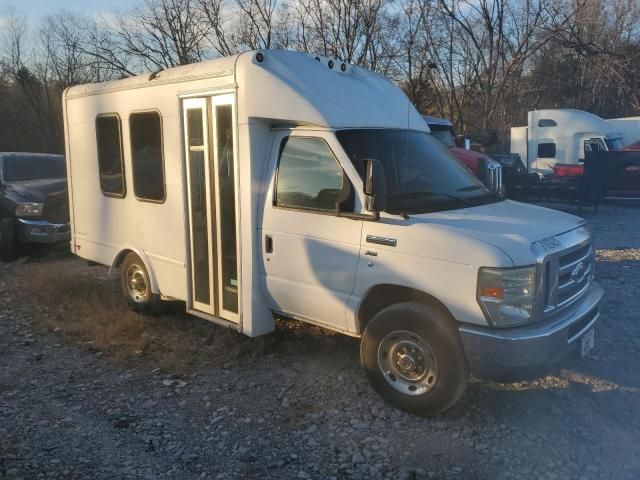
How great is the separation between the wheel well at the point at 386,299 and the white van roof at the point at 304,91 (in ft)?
4.34

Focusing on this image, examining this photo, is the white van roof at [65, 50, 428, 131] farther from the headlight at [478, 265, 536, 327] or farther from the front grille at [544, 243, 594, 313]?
the front grille at [544, 243, 594, 313]

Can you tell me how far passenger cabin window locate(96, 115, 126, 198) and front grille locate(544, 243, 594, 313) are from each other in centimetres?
459

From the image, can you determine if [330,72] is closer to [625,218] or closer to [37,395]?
[37,395]

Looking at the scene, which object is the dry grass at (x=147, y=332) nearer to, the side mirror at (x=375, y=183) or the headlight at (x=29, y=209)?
the side mirror at (x=375, y=183)

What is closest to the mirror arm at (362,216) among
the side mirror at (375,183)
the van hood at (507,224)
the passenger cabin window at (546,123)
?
the side mirror at (375,183)

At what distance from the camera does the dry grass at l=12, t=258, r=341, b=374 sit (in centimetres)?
543

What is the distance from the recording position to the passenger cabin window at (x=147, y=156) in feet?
19.1

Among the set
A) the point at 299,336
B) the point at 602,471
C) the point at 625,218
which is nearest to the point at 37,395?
the point at 299,336

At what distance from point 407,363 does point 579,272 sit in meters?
1.44

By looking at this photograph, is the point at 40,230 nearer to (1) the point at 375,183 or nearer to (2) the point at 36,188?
(2) the point at 36,188

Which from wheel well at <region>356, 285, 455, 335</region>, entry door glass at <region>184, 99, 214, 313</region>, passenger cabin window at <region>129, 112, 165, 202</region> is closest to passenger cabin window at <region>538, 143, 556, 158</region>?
passenger cabin window at <region>129, 112, 165, 202</region>

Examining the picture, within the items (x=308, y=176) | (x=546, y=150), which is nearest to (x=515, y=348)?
(x=308, y=176)

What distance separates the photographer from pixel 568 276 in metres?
4.08

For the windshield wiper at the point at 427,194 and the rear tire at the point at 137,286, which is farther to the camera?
the rear tire at the point at 137,286
